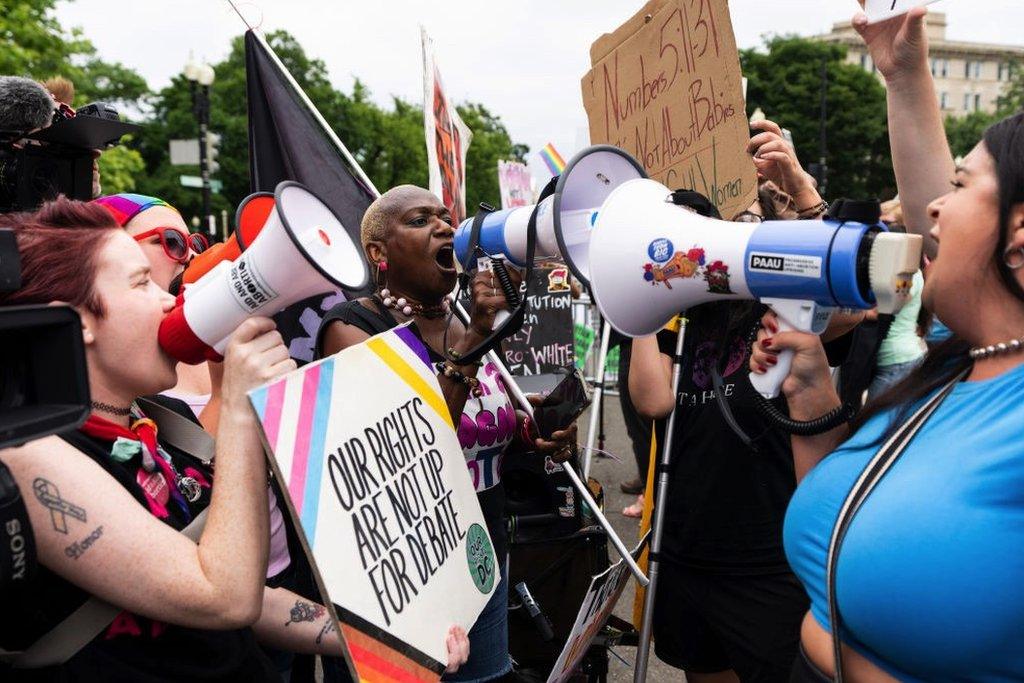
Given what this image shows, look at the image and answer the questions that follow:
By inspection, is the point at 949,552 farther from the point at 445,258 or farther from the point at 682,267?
the point at 445,258

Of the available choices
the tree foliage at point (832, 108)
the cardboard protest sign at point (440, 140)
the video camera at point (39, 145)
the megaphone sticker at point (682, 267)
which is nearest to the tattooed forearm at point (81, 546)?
the megaphone sticker at point (682, 267)

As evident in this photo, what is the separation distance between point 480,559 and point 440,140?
209cm

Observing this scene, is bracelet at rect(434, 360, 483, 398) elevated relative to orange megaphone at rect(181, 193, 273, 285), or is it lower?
lower

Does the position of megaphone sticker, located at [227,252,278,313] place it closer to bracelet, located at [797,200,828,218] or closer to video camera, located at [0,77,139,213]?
video camera, located at [0,77,139,213]

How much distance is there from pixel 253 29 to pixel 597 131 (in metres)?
1.53

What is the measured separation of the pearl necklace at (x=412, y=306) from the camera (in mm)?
2363

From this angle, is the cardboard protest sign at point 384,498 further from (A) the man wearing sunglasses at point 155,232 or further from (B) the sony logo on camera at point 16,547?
(A) the man wearing sunglasses at point 155,232

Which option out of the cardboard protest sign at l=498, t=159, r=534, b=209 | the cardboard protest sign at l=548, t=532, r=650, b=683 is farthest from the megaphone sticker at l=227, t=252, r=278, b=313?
the cardboard protest sign at l=498, t=159, r=534, b=209

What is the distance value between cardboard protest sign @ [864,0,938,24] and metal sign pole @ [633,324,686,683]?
108 centimetres

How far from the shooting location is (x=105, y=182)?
19.0m

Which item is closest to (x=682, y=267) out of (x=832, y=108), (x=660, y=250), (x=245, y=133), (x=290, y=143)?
(x=660, y=250)

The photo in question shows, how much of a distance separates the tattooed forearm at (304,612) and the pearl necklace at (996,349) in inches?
58.5

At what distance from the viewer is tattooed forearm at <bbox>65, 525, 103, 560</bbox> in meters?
1.22

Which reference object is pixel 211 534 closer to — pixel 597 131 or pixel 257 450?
pixel 257 450
